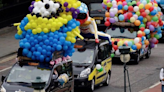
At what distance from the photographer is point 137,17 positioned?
28.2m

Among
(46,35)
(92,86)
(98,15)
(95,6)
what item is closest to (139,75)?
(92,86)

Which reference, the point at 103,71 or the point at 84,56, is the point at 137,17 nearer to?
the point at 103,71

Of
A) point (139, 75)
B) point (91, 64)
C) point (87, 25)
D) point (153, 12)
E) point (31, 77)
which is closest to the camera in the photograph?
point (31, 77)

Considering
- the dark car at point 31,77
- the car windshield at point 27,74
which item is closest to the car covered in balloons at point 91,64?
the dark car at point 31,77

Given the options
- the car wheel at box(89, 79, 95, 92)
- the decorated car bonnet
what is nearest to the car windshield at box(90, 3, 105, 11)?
the decorated car bonnet

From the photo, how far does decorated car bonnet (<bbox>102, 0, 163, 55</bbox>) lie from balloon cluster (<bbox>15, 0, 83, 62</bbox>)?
8920 millimetres

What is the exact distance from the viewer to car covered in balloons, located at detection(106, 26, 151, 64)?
27.5 metres

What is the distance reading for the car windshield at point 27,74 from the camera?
1748 cm

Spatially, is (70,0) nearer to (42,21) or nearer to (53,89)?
(42,21)

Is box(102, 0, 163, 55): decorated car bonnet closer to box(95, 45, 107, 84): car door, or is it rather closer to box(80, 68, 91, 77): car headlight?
box(95, 45, 107, 84): car door

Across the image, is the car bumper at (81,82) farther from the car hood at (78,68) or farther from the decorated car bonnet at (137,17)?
the decorated car bonnet at (137,17)

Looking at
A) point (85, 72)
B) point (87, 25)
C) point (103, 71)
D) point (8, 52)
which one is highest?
point (87, 25)

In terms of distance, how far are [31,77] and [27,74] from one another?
0.70 ft

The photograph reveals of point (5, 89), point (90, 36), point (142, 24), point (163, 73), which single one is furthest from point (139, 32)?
point (5, 89)
